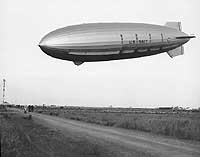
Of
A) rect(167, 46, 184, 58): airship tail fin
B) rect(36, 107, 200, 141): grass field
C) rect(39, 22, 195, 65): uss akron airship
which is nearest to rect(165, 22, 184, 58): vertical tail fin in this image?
rect(167, 46, 184, 58): airship tail fin

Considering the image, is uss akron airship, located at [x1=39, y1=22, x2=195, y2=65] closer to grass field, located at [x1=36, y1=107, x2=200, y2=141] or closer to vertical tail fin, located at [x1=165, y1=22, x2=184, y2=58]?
vertical tail fin, located at [x1=165, y1=22, x2=184, y2=58]

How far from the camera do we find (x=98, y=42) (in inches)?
688

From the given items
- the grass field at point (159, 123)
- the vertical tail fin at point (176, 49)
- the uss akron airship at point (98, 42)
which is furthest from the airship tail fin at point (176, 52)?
the grass field at point (159, 123)

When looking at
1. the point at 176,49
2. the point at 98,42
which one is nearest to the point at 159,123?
the point at 176,49

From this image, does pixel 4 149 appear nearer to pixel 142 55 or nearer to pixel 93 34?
pixel 93 34

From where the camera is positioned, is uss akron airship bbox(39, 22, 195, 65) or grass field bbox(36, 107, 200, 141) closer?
uss akron airship bbox(39, 22, 195, 65)

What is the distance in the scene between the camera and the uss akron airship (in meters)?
17.3

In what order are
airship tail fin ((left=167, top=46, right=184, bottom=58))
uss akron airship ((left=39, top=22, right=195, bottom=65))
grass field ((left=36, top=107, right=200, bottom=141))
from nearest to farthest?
uss akron airship ((left=39, top=22, right=195, bottom=65)), airship tail fin ((left=167, top=46, right=184, bottom=58)), grass field ((left=36, top=107, right=200, bottom=141))

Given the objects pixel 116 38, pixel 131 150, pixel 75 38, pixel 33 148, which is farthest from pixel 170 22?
pixel 33 148

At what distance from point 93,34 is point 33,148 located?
7.16 m

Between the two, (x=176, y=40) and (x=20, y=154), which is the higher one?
(x=176, y=40)

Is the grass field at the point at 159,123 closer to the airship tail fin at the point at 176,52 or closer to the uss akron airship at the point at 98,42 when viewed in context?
the airship tail fin at the point at 176,52

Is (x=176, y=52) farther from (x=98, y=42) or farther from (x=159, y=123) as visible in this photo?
(x=159, y=123)

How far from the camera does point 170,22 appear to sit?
2312cm
